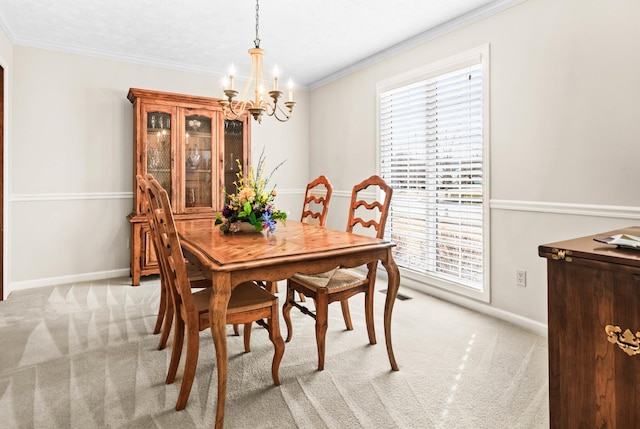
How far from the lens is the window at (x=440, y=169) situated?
3.16m

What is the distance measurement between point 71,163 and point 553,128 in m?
4.42

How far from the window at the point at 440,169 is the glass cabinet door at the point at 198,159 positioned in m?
1.92

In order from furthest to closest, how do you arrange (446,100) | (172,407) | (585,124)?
1. (446,100)
2. (585,124)
3. (172,407)

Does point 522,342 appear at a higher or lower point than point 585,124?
lower

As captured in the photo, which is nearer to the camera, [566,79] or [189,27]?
[566,79]

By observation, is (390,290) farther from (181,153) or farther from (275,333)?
A: (181,153)

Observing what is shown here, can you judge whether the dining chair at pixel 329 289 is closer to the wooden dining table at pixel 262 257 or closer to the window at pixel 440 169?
the wooden dining table at pixel 262 257

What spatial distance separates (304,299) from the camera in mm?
3424

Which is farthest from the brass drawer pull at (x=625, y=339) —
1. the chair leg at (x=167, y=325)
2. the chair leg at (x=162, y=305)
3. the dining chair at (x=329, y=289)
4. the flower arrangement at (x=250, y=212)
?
the chair leg at (x=162, y=305)

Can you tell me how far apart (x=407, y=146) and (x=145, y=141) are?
270cm

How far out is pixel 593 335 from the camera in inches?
50.4

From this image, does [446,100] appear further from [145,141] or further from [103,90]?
[103,90]

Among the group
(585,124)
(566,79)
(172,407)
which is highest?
(566,79)

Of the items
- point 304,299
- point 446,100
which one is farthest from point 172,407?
point 446,100
